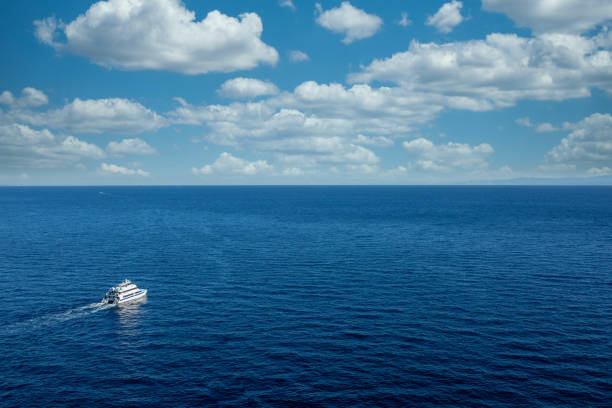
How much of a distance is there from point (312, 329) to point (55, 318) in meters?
50.1

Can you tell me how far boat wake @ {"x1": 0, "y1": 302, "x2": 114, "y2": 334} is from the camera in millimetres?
68750

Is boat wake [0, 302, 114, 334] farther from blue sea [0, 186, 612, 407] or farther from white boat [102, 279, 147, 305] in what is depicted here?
white boat [102, 279, 147, 305]

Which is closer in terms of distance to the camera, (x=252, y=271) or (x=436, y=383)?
(x=436, y=383)

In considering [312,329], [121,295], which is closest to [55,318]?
[121,295]

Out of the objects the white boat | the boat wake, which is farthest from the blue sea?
the white boat

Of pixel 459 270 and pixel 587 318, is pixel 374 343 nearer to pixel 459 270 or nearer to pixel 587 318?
pixel 587 318

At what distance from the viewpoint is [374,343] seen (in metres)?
62.1

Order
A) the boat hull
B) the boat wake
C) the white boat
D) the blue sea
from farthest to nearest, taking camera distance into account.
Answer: the boat hull → the white boat → the boat wake → the blue sea

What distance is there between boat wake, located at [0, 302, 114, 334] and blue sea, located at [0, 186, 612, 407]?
501mm

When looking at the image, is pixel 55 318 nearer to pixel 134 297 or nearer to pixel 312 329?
pixel 134 297

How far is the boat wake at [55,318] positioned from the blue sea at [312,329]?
50cm

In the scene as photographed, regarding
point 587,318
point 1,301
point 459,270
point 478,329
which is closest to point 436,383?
point 478,329

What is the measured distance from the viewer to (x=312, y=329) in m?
67.6

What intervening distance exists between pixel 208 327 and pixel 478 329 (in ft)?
159
